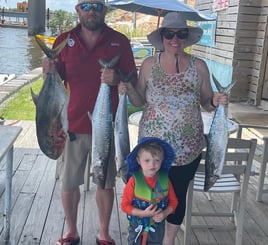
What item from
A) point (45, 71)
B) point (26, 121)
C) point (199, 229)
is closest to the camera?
point (45, 71)

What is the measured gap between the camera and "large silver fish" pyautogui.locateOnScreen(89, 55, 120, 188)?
2.24m

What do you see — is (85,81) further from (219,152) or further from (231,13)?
(231,13)

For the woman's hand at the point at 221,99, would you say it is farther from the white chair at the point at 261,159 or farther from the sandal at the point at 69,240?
the white chair at the point at 261,159

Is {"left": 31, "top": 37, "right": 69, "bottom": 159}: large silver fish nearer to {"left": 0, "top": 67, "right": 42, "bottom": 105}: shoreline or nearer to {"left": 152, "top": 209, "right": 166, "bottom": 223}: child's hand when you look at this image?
{"left": 152, "top": 209, "right": 166, "bottom": 223}: child's hand

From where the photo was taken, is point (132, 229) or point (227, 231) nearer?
point (132, 229)

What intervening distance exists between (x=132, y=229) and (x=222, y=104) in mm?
869

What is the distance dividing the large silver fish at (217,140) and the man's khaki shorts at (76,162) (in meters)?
0.70

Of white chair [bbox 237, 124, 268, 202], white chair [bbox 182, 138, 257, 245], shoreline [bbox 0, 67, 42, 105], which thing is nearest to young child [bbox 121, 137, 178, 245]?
white chair [bbox 182, 138, 257, 245]

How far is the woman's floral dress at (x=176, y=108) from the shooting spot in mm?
2291

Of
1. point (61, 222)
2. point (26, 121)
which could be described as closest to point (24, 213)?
point (61, 222)

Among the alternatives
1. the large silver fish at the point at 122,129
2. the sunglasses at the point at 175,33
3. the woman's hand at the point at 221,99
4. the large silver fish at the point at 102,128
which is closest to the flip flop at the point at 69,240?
the large silver fish at the point at 102,128

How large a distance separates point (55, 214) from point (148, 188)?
1494 mm

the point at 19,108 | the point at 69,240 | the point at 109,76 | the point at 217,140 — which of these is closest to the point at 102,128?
the point at 109,76

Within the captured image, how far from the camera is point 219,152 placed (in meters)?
2.23
